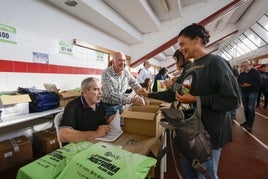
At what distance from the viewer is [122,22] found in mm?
3936

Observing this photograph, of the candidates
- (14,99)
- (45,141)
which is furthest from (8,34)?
(45,141)

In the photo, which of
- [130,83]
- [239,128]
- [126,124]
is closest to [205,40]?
[126,124]

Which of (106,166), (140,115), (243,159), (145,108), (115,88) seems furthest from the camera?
(243,159)

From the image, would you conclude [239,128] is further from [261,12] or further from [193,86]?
[261,12]

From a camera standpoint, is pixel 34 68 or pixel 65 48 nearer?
pixel 34 68

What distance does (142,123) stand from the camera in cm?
146

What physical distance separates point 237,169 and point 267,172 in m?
0.37

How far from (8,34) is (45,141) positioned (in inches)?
64.8

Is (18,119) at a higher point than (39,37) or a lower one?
lower

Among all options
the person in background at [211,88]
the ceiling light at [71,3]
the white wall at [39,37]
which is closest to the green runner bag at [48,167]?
the person in background at [211,88]

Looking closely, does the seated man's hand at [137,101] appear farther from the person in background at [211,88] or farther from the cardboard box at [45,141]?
the cardboard box at [45,141]

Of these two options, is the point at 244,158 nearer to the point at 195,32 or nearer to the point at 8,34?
the point at 195,32

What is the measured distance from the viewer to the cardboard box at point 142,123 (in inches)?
55.5

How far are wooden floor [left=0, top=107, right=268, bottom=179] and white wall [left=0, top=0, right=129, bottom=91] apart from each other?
136cm
